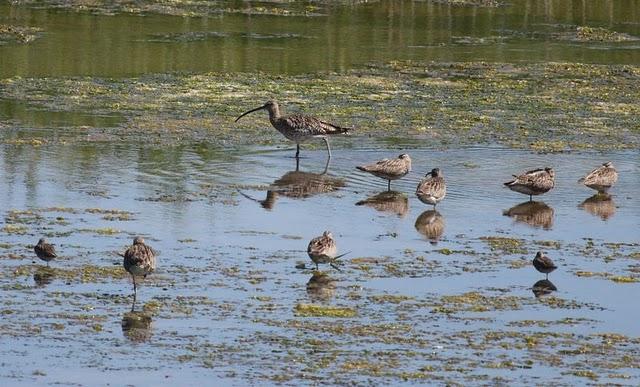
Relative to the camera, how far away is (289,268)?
50.0 ft

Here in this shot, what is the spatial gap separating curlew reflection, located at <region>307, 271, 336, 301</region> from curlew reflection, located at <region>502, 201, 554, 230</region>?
12.5ft

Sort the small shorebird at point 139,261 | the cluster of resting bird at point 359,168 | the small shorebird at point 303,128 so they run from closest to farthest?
the small shorebird at point 139,261
the cluster of resting bird at point 359,168
the small shorebird at point 303,128

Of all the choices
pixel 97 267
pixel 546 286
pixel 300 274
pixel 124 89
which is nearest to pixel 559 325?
pixel 546 286

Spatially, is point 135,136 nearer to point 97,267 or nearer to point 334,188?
point 334,188

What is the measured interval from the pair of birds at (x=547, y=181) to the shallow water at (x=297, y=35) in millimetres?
10758

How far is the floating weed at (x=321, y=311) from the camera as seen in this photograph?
44.0 feet

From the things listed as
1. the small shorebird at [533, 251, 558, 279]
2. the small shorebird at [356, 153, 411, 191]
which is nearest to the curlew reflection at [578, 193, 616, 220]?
the small shorebird at [356, 153, 411, 191]

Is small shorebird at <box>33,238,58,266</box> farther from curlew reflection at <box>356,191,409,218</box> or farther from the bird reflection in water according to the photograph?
curlew reflection at <box>356,191,409,218</box>

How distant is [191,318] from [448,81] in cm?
1651

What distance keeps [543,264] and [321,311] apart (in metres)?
2.65

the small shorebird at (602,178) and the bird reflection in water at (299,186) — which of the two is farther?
the small shorebird at (602,178)

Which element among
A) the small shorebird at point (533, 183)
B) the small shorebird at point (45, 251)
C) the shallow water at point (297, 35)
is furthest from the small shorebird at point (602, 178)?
the shallow water at point (297, 35)

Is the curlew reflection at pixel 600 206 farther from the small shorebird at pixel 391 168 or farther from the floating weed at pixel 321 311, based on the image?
the floating weed at pixel 321 311

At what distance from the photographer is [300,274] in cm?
1502
